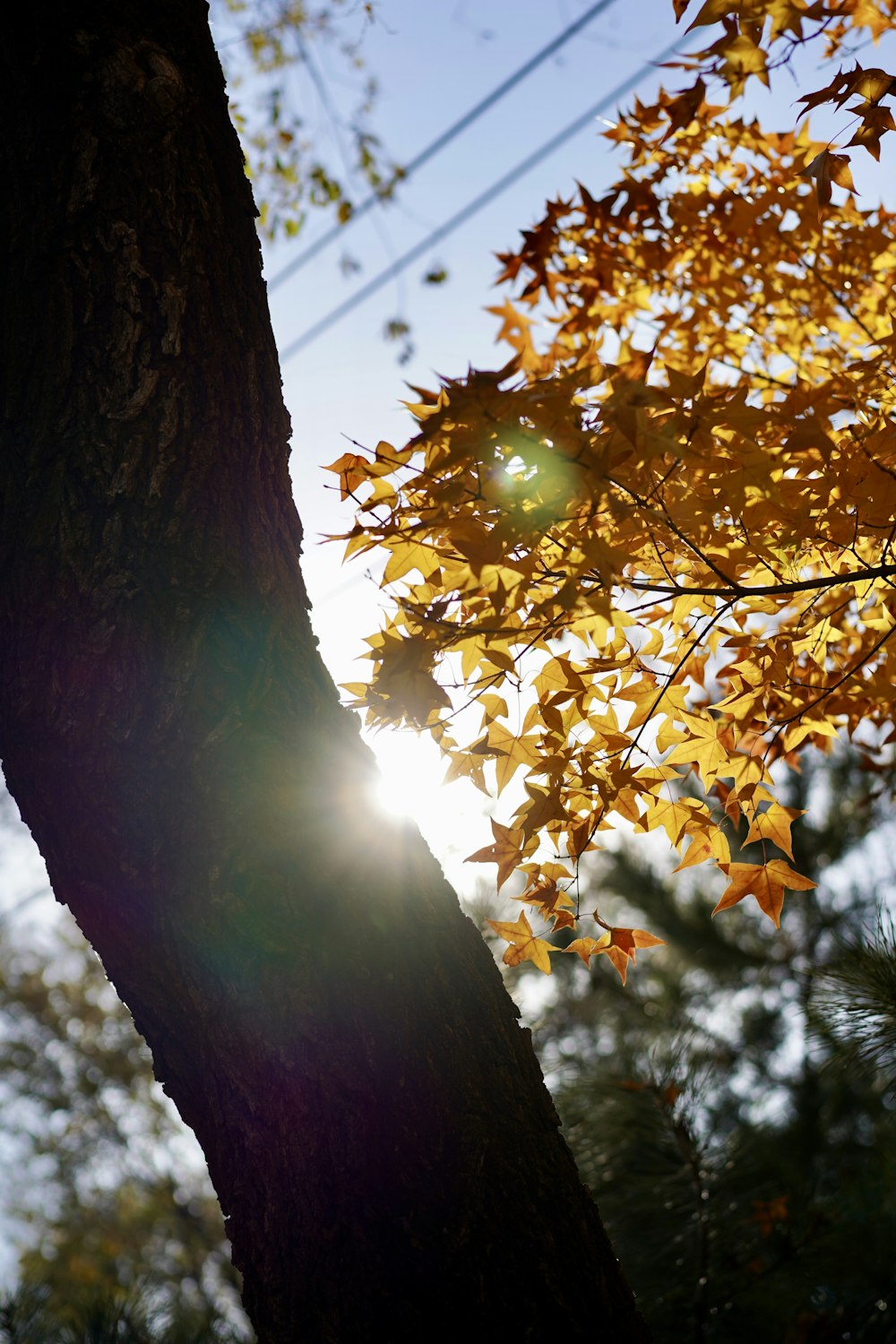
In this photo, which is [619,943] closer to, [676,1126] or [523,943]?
[523,943]

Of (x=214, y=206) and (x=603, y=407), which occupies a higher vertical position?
(x=214, y=206)

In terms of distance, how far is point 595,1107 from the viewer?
279 centimetres

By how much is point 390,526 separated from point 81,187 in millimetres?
622

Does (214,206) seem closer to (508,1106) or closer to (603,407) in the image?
(603,407)

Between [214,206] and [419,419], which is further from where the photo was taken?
[214,206]

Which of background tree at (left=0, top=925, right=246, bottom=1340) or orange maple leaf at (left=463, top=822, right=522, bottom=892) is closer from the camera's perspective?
orange maple leaf at (left=463, top=822, right=522, bottom=892)

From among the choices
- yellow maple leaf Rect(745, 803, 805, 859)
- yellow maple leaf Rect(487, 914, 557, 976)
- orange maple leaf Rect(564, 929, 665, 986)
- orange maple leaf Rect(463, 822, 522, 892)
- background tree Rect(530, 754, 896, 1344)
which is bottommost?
background tree Rect(530, 754, 896, 1344)

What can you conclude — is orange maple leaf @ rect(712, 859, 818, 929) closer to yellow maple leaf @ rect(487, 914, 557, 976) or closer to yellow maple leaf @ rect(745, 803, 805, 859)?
yellow maple leaf @ rect(745, 803, 805, 859)

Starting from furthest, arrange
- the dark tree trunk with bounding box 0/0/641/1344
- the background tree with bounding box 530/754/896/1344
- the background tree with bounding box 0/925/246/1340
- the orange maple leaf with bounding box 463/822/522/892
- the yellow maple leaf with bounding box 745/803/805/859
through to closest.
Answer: the background tree with bounding box 0/925/246/1340
the background tree with bounding box 530/754/896/1344
the yellow maple leaf with bounding box 745/803/805/859
the orange maple leaf with bounding box 463/822/522/892
the dark tree trunk with bounding box 0/0/641/1344

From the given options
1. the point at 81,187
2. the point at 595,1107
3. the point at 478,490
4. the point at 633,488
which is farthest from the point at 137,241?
the point at 595,1107

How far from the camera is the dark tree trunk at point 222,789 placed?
35.2 inches

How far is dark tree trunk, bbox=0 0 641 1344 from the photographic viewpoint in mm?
894

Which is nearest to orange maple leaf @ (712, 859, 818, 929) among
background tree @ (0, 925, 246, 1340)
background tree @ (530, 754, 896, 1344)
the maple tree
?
the maple tree

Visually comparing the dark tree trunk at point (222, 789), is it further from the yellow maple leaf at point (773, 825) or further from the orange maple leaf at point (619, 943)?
the yellow maple leaf at point (773, 825)
